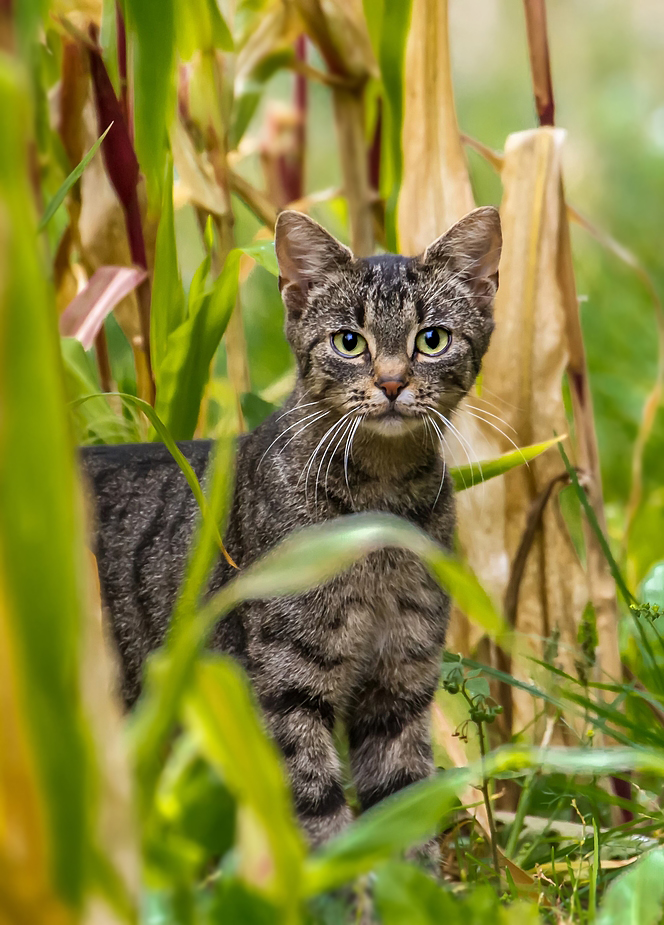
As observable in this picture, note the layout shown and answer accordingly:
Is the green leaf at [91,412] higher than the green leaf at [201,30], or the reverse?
the green leaf at [201,30]

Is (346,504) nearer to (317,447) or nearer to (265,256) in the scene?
(317,447)

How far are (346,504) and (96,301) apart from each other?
55cm

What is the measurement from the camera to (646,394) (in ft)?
9.28

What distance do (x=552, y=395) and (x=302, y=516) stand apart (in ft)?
1.76

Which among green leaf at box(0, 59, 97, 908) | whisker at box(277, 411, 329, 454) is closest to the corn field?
green leaf at box(0, 59, 97, 908)

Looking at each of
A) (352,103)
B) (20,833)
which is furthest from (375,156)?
(20,833)

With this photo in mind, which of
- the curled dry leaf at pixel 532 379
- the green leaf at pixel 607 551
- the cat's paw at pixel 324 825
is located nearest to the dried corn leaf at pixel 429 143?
the curled dry leaf at pixel 532 379

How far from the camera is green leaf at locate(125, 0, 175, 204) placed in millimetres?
1418

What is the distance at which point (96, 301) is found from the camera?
1661 millimetres

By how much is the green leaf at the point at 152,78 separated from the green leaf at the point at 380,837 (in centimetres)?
112

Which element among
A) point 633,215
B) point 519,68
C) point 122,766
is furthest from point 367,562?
point 519,68

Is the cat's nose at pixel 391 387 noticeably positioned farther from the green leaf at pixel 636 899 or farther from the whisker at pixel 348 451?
the green leaf at pixel 636 899

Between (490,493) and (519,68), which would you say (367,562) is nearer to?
(490,493)

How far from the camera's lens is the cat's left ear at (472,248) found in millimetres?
1573
